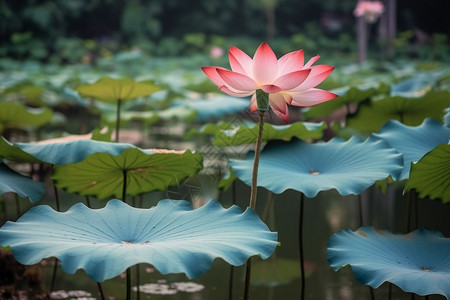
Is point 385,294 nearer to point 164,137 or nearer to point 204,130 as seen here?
point 204,130

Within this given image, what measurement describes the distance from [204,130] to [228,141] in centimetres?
33

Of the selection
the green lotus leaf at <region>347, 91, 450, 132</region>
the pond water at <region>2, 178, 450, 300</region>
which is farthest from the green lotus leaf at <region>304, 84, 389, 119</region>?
the pond water at <region>2, 178, 450, 300</region>

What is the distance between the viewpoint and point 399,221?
1601mm

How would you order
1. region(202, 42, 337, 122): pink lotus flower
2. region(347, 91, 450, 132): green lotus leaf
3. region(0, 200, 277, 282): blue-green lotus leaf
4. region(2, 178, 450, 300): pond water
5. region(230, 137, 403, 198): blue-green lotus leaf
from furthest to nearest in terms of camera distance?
region(347, 91, 450, 132): green lotus leaf → region(2, 178, 450, 300): pond water → region(230, 137, 403, 198): blue-green lotus leaf → region(202, 42, 337, 122): pink lotus flower → region(0, 200, 277, 282): blue-green lotus leaf

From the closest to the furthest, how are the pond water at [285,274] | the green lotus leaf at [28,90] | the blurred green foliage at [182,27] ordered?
the pond water at [285,274]
the green lotus leaf at [28,90]
the blurred green foliage at [182,27]

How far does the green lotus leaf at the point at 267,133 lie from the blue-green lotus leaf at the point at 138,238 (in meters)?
0.28

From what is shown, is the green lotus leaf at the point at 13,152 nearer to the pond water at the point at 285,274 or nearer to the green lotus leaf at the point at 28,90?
the pond water at the point at 285,274

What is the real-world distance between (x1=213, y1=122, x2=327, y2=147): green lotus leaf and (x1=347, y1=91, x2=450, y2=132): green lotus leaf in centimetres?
32

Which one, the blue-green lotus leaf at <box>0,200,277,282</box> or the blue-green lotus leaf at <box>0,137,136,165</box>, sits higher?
the blue-green lotus leaf at <box>0,137,136,165</box>

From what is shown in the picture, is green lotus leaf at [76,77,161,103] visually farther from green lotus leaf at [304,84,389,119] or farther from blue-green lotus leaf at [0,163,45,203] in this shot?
blue-green lotus leaf at [0,163,45,203]

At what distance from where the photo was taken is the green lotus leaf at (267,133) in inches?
41.3

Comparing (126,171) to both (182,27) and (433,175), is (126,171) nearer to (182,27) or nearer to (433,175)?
(433,175)

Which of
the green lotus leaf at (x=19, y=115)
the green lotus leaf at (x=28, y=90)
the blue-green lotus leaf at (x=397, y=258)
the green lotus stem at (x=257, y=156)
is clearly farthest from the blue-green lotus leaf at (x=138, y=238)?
the green lotus leaf at (x=28, y=90)

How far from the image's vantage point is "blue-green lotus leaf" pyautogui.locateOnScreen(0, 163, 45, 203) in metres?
0.90
